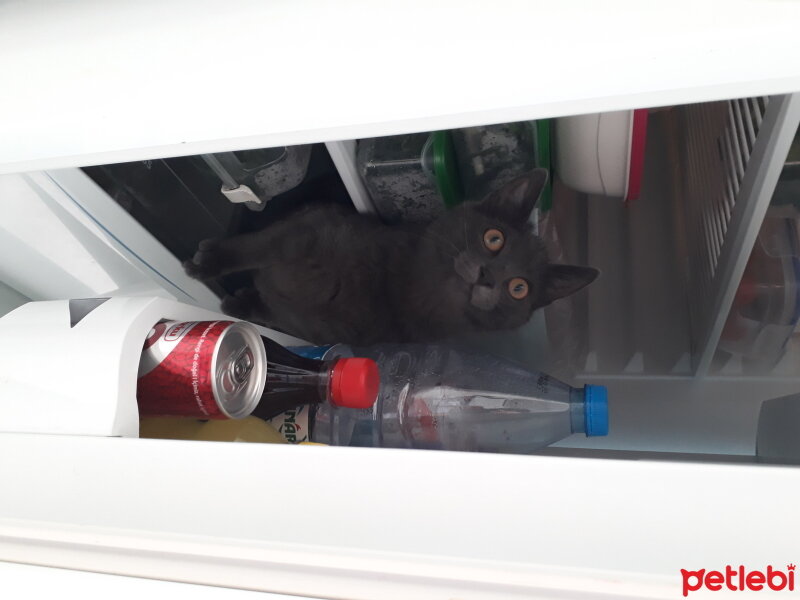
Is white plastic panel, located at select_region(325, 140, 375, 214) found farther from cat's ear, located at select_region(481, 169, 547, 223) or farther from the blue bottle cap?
the blue bottle cap

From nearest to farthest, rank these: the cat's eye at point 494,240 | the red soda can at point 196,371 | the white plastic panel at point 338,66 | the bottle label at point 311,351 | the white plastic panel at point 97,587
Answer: the white plastic panel at point 338,66 < the white plastic panel at point 97,587 < the red soda can at point 196,371 < the bottle label at point 311,351 < the cat's eye at point 494,240

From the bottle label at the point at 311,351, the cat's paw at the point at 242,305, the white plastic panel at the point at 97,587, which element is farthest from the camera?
the cat's paw at the point at 242,305

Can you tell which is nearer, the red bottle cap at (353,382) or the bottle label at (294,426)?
the red bottle cap at (353,382)

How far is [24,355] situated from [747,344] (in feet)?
3.47

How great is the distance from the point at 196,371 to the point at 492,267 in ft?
2.04

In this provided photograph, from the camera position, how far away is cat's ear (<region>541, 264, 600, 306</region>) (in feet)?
3.43

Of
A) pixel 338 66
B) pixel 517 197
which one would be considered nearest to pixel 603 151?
pixel 517 197

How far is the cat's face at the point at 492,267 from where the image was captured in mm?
1042

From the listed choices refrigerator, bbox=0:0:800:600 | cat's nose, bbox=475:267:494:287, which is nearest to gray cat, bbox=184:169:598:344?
cat's nose, bbox=475:267:494:287

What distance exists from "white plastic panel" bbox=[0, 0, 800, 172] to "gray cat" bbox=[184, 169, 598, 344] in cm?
61

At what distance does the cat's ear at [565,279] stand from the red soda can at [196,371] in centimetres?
64

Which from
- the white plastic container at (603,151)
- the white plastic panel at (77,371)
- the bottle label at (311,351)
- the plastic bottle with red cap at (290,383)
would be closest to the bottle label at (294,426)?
the plastic bottle with red cap at (290,383)

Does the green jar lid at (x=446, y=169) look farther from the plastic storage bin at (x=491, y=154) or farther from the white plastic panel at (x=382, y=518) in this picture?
the white plastic panel at (x=382, y=518)

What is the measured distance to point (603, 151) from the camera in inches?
38.7
